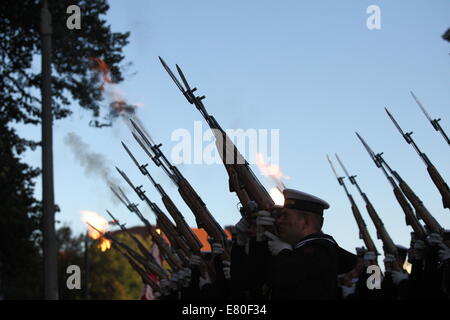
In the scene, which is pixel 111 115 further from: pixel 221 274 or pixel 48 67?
pixel 221 274

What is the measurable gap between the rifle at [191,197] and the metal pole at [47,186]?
1.35m

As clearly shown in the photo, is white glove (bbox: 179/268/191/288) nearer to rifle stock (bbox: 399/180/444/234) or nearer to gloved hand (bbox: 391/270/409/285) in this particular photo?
gloved hand (bbox: 391/270/409/285)

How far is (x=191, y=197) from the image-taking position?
1054cm

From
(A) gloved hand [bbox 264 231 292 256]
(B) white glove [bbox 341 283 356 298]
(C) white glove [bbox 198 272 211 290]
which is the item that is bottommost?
(B) white glove [bbox 341 283 356 298]

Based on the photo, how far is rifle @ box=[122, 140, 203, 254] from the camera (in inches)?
456

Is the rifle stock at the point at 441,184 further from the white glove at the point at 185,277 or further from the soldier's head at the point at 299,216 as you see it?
the white glove at the point at 185,277

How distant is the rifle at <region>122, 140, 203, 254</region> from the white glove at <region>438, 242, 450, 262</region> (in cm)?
379

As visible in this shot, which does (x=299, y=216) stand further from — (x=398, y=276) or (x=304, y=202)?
(x=398, y=276)

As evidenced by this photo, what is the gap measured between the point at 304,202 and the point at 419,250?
127 inches

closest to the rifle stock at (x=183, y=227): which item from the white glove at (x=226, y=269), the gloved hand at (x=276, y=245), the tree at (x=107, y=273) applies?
the white glove at (x=226, y=269)

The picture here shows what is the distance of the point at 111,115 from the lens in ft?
73.9

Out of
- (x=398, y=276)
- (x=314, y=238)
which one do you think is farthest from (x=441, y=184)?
(x=314, y=238)

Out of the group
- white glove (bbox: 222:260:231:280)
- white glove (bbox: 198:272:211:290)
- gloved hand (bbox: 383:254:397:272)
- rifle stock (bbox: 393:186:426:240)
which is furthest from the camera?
white glove (bbox: 198:272:211:290)

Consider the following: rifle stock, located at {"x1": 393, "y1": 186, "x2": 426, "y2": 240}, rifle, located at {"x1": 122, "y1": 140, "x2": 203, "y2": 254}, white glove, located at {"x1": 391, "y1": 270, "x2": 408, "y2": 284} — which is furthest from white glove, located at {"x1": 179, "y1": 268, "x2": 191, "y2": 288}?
rifle stock, located at {"x1": 393, "y1": 186, "x2": 426, "y2": 240}
